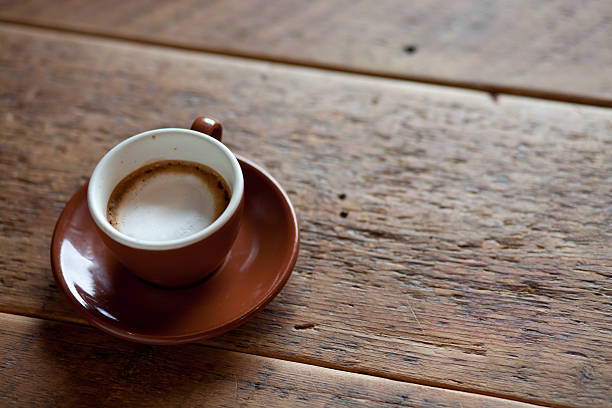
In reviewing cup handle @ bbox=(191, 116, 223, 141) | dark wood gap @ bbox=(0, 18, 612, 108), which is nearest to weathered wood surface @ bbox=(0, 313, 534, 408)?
cup handle @ bbox=(191, 116, 223, 141)

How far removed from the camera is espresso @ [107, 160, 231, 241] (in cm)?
60

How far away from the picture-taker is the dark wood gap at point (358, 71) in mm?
832

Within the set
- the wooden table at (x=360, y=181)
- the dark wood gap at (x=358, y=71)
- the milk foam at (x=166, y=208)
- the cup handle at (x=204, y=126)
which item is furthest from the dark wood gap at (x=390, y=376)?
the dark wood gap at (x=358, y=71)

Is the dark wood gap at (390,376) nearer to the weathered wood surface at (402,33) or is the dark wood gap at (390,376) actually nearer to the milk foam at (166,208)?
the milk foam at (166,208)

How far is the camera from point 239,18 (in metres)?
0.94

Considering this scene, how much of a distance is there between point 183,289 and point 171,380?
0.09 m

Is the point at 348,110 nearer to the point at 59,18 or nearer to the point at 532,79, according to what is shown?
the point at 532,79

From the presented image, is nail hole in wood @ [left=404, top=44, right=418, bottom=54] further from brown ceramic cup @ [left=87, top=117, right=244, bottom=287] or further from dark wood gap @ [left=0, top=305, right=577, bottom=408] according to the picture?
dark wood gap @ [left=0, top=305, right=577, bottom=408]

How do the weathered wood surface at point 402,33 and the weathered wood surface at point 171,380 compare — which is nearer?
the weathered wood surface at point 171,380

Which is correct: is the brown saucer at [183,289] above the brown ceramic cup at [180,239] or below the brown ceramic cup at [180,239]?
below

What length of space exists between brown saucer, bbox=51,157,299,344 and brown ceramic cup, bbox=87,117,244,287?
2 cm

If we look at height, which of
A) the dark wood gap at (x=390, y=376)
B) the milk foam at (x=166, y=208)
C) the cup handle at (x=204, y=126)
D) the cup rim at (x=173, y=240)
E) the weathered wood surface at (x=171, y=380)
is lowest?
the weathered wood surface at (x=171, y=380)

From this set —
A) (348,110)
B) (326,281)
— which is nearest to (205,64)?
(348,110)

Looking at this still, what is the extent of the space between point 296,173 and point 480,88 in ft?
1.04
